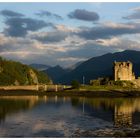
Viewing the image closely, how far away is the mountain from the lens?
154125mm

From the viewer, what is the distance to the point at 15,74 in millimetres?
160750

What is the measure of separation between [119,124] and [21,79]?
4841 inches

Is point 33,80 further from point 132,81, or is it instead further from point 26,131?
point 26,131

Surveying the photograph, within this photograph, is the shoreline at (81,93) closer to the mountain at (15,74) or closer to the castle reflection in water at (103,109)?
the castle reflection in water at (103,109)

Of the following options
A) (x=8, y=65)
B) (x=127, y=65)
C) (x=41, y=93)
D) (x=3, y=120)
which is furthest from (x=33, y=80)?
(x=3, y=120)

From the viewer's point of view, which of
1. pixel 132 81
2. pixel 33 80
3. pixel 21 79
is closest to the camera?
pixel 132 81

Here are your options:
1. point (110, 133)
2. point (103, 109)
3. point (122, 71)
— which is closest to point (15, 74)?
point (122, 71)

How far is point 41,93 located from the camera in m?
105

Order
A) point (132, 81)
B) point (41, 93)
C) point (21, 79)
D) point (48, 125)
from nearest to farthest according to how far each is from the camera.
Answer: point (48, 125) → point (41, 93) → point (132, 81) → point (21, 79)

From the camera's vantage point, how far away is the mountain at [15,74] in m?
154

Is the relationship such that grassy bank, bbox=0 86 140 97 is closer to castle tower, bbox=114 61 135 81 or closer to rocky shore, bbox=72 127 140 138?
castle tower, bbox=114 61 135 81

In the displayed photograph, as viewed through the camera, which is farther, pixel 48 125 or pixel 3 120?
pixel 3 120

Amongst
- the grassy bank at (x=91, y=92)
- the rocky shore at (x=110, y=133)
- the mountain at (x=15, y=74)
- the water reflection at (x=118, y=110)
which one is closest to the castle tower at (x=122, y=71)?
the grassy bank at (x=91, y=92)

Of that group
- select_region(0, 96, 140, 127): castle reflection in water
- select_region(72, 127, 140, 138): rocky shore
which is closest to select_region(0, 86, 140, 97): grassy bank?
select_region(0, 96, 140, 127): castle reflection in water
